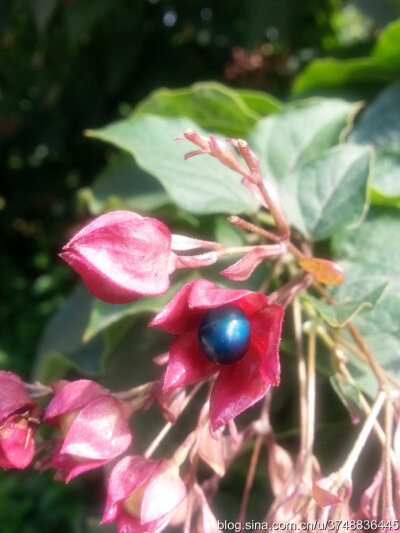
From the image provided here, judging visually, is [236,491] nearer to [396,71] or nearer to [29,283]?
[396,71]

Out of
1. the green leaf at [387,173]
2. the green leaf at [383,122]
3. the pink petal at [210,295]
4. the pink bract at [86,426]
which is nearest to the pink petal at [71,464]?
the pink bract at [86,426]

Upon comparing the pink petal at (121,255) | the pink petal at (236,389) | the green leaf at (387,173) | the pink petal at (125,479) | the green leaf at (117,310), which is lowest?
the green leaf at (387,173)

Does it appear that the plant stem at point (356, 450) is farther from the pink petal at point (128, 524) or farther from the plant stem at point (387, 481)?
the pink petal at point (128, 524)

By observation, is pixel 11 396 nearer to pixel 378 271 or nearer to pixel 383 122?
pixel 378 271

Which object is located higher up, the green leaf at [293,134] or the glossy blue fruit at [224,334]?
the glossy blue fruit at [224,334]

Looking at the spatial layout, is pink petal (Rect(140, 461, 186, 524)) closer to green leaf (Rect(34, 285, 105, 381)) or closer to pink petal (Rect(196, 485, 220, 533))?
pink petal (Rect(196, 485, 220, 533))

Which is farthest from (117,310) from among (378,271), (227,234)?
(378,271)

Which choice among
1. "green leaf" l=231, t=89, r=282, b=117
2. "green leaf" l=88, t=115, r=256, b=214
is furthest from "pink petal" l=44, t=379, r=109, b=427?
"green leaf" l=231, t=89, r=282, b=117
